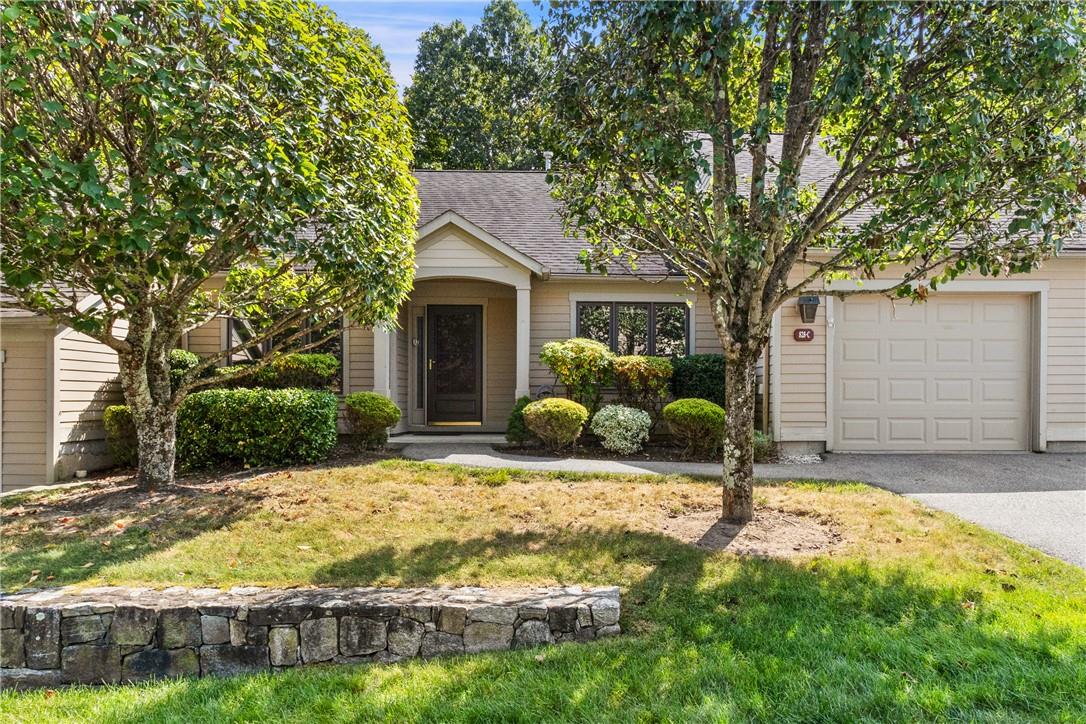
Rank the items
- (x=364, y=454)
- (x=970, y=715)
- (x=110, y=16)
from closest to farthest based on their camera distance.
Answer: (x=970, y=715) < (x=110, y=16) < (x=364, y=454)

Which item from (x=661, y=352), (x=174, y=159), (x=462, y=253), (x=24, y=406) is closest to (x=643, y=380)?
(x=661, y=352)

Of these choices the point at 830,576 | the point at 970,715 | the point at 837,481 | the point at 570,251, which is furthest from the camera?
the point at 570,251

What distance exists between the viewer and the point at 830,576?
377cm

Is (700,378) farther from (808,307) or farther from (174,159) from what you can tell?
(174,159)

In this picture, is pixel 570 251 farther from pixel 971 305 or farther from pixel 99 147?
pixel 99 147

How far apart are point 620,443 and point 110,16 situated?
688 cm

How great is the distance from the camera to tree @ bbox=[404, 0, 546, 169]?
2345cm

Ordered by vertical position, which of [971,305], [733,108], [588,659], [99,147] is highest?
[733,108]

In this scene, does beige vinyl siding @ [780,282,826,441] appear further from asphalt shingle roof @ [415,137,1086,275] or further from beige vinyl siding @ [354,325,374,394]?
beige vinyl siding @ [354,325,374,394]

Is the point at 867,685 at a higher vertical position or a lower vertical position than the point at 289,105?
lower

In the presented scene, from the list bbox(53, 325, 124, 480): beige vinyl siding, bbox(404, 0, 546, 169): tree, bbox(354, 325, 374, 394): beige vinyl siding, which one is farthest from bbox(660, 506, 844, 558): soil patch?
bbox(404, 0, 546, 169): tree

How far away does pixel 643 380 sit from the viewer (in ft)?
29.0

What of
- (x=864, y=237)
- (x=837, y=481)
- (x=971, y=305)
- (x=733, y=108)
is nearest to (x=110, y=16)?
(x=733, y=108)

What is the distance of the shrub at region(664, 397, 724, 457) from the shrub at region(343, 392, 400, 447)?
12.8ft
